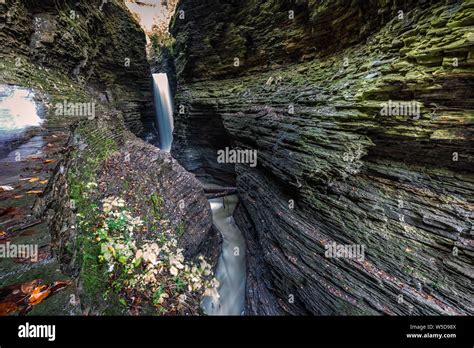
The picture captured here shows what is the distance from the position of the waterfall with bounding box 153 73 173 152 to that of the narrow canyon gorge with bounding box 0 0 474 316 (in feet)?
29.1

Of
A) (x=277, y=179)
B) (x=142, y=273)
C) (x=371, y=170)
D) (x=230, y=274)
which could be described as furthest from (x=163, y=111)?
(x=371, y=170)

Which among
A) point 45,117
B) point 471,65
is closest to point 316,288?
point 471,65

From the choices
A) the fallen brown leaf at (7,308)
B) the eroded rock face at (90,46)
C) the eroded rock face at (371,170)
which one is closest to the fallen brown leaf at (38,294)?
the fallen brown leaf at (7,308)

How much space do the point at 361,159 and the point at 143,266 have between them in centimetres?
528

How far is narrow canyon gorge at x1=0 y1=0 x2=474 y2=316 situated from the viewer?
11.4ft

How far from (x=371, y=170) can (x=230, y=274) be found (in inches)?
247

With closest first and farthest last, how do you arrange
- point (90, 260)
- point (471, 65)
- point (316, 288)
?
1. point (90, 260)
2. point (471, 65)
3. point (316, 288)

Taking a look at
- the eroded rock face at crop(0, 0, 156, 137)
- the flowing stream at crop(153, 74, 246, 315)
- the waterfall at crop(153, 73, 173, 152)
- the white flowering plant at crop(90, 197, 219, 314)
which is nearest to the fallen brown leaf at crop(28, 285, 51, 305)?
the white flowering plant at crop(90, 197, 219, 314)

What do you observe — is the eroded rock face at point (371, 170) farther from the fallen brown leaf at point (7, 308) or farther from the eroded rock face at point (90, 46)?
the eroded rock face at point (90, 46)

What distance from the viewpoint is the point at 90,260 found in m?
3.37

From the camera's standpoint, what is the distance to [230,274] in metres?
8.55

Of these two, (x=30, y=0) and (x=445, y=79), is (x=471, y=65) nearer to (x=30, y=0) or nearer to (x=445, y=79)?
(x=445, y=79)

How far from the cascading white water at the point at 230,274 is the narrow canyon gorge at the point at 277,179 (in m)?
0.06

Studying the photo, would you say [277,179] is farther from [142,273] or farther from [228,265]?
[142,273]
